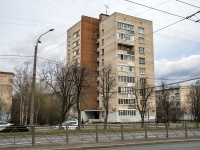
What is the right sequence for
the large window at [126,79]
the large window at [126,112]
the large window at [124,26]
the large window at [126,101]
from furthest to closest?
the large window at [124,26] → the large window at [126,79] → the large window at [126,101] → the large window at [126,112]

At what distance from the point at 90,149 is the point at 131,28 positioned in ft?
188

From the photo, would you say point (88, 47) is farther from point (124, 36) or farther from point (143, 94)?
point (143, 94)

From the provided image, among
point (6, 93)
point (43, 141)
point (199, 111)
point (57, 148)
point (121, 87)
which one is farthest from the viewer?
point (6, 93)

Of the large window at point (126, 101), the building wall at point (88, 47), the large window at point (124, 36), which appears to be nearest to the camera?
the large window at point (126, 101)

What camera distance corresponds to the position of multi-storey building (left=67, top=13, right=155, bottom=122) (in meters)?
64.7

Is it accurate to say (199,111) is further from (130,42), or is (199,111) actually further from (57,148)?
(57,148)

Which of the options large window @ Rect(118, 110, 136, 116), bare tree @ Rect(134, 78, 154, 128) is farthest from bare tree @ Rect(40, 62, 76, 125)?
large window @ Rect(118, 110, 136, 116)

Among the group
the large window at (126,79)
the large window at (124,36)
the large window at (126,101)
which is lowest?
the large window at (126,101)

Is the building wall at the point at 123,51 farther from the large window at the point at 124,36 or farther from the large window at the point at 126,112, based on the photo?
the large window at the point at 124,36

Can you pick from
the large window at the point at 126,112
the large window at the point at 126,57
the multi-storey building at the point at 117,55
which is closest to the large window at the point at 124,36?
the multi-storey building at the point at 117,55

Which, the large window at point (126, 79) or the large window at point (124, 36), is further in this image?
the large window at point (124, 36)

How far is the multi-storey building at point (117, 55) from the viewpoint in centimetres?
6469

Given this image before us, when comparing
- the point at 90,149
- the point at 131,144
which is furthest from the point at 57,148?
the point at 131,144

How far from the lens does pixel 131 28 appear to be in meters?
69.6
